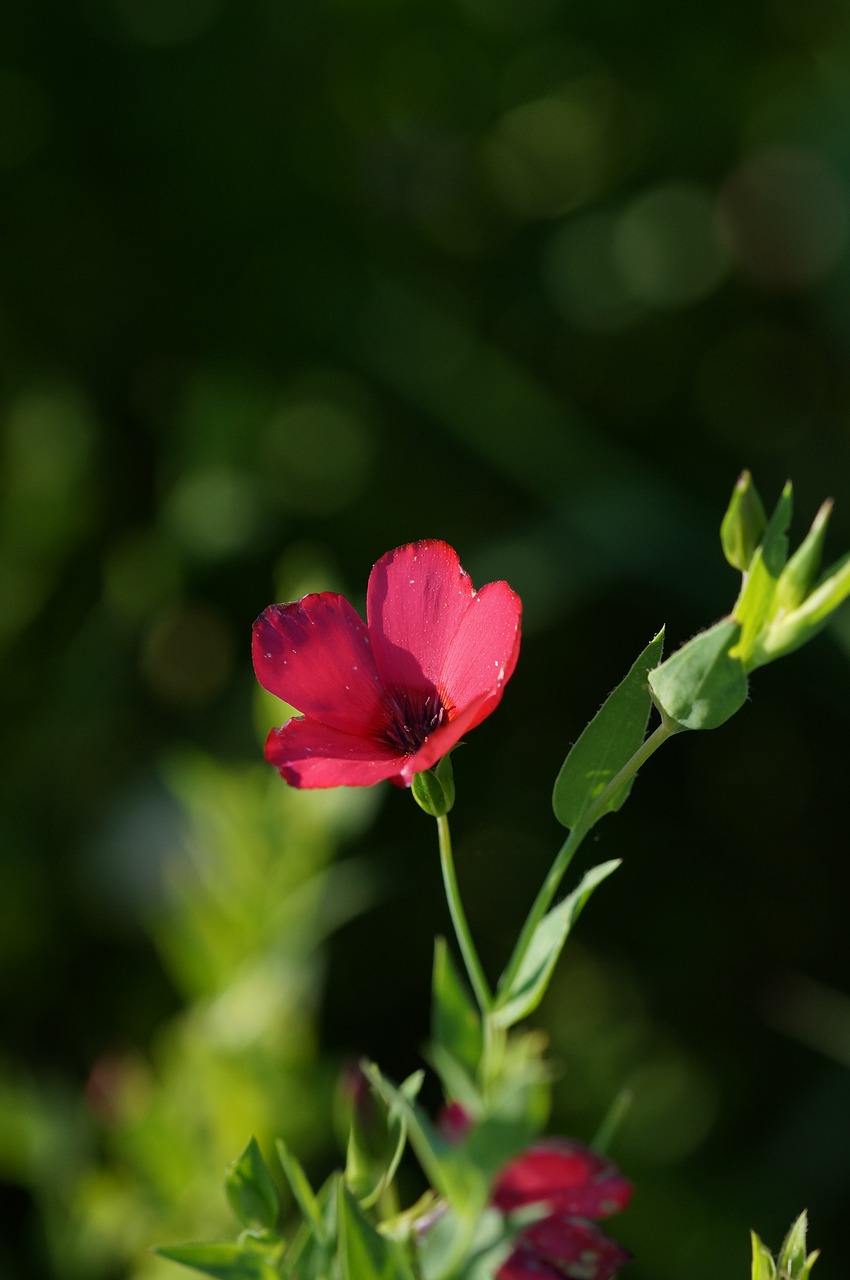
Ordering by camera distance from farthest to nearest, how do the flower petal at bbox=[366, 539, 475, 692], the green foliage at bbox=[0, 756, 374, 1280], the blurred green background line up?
the blurred green background < the green foliage at bbox=[0, 756, 374, 1280] < the flower petal at bbox=[366, 539, 475, 692]

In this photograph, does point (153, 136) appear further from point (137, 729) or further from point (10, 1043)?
point (10, 1043)

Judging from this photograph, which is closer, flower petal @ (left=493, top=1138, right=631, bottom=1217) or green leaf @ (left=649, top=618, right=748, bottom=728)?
green leaf @ (left=649, top=618, right=748, bottom=728)

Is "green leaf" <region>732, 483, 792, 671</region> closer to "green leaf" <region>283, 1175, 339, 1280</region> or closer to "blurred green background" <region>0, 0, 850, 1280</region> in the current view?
"green leaf" <region>283, 1175, 339, 1280</region>

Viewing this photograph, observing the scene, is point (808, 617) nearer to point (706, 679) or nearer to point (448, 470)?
point (706, 679)

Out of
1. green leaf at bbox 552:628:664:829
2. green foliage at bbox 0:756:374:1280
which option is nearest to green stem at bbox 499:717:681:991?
green leaf at bbox 552:628:664:829

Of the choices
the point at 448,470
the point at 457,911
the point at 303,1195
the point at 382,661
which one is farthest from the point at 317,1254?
the point at 448,470

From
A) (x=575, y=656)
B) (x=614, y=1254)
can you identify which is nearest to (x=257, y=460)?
(x=575, y=656)

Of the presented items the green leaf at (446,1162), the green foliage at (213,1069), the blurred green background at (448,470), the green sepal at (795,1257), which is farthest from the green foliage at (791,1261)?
the blurred green background at (448,470)
